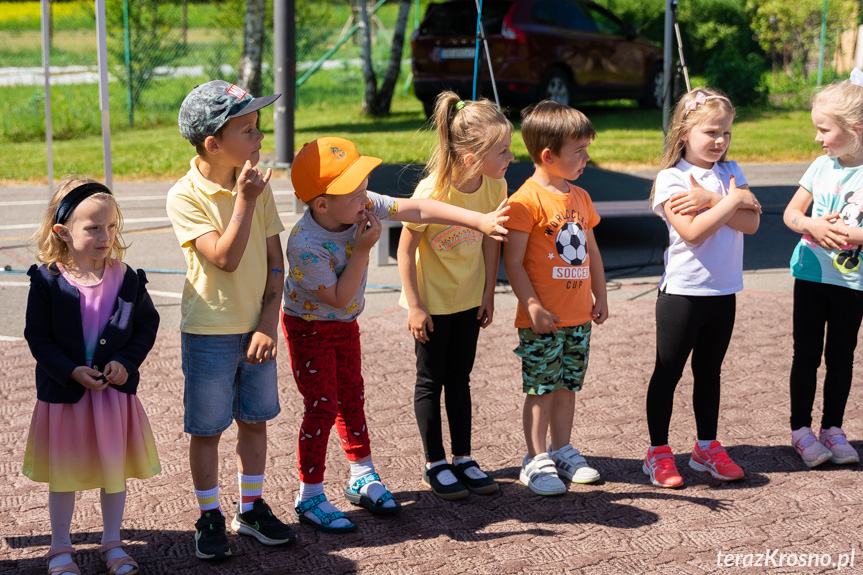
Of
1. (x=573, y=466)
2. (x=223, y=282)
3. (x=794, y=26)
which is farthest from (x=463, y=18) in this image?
(x=223, y=282)

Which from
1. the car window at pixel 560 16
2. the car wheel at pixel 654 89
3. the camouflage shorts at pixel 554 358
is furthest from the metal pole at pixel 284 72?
the car wheel at pixel 654 89

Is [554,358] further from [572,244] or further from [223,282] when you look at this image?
[223,282]

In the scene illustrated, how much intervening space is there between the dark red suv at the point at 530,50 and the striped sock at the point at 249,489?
11114 millimetres

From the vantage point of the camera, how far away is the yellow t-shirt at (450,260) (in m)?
3.67

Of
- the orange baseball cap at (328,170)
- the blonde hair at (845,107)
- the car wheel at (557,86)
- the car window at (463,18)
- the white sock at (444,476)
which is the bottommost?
the white sock at (444,476)

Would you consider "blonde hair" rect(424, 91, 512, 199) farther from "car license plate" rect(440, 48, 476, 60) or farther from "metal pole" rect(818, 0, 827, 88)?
"metal pole" rect(818, 0, 827, 88)

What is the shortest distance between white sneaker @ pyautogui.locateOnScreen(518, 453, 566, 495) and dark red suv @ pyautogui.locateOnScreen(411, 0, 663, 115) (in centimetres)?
1059

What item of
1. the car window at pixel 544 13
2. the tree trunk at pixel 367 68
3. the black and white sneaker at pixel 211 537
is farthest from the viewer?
the tree trunk at pixel 367 68

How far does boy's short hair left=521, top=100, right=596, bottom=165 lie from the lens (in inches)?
145

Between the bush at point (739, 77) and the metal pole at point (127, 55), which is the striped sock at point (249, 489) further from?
the bush at point (739, 77)

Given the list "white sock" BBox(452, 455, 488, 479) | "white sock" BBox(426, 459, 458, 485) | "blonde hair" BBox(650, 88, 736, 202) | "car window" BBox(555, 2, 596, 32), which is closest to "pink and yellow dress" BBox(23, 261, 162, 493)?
"white sock" BBox(426, 459, 458, 485)

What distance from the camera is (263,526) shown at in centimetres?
332

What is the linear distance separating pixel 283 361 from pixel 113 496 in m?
2.31

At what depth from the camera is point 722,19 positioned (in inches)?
810
